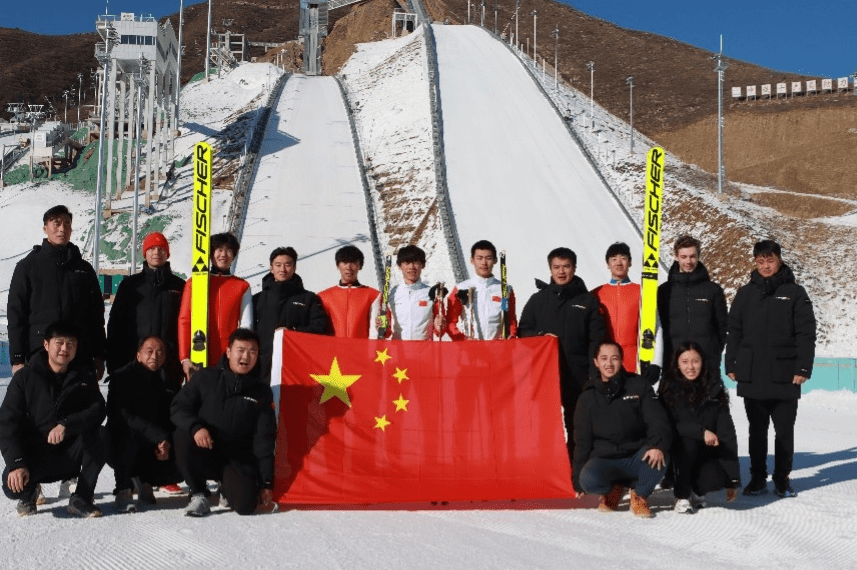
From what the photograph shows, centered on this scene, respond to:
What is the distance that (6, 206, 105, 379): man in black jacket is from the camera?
281 inches

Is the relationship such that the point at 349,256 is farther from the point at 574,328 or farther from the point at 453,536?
the point at 453,536

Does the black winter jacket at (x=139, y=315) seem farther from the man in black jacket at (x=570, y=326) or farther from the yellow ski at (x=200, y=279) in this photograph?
the man in black jacket at (x=570, y=326)

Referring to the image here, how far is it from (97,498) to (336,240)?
21.7 metres

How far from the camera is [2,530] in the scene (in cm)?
585

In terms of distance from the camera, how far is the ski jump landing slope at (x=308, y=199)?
26703mm

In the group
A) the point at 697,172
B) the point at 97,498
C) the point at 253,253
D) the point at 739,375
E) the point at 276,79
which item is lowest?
the point at 97,498

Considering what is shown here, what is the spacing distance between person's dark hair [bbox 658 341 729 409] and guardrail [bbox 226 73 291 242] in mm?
22182

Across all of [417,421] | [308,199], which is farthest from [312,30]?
[417,421]

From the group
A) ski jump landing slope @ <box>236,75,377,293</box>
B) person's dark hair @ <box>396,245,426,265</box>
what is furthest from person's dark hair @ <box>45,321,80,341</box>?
ski jump landing slope @ <box>236,75,377,293</box>

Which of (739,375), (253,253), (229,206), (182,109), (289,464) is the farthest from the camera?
(182,109)

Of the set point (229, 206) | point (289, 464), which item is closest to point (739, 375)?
point (289, 464)

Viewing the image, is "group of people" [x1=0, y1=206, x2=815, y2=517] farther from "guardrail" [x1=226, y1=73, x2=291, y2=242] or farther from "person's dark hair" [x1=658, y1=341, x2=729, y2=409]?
"guardrail" [x1=226, y1=73, x2=291, y2=242]

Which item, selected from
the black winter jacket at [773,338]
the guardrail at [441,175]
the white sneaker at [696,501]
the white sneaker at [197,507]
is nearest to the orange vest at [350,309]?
the white sneaker at [197,507]

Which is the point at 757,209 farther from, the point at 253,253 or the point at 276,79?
the point at 276,79
